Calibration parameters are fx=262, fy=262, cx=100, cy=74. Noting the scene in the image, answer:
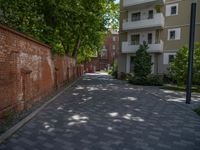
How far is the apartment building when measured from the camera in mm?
27984

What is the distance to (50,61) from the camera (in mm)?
15016

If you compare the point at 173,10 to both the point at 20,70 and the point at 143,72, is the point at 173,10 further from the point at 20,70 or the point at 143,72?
the point at 20,70

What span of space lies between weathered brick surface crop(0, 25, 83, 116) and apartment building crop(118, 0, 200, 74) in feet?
61.5

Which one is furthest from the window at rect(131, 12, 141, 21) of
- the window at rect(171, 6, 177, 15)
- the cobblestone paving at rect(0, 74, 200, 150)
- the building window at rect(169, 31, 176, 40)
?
the cobblestone paving at rect(0, 74, 200, 150)

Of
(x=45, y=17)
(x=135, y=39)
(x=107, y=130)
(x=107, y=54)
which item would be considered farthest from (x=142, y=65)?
(x=107, y=54)

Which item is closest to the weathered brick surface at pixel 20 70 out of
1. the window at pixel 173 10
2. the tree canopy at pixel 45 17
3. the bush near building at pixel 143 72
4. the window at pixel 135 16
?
the tree canopy at pixel 45 17

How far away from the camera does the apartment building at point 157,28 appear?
1102 inches

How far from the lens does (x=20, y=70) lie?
351 inches

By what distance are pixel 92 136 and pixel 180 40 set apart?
78.6 ft

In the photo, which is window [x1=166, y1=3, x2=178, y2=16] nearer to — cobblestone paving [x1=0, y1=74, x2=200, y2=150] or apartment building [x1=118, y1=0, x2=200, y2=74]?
apartment building [x1=118, y1=0, x2=200, y2=74]

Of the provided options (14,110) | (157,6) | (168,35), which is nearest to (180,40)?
(168,35)

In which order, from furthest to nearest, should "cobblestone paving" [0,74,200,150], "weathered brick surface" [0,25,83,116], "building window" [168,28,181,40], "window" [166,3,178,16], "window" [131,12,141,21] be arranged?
1. "window" [131,12,141,21]
2. "window" [166,3,178,16]
3. "building window" [168,28,181,40]
4. "weathered brick surface" [0,25,83,116]
5. "cobblestone paving" [0,74,200,150]

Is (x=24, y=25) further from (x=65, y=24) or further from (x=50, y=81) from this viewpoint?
(x=50, y=81)

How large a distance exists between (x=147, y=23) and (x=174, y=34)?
325 cm
